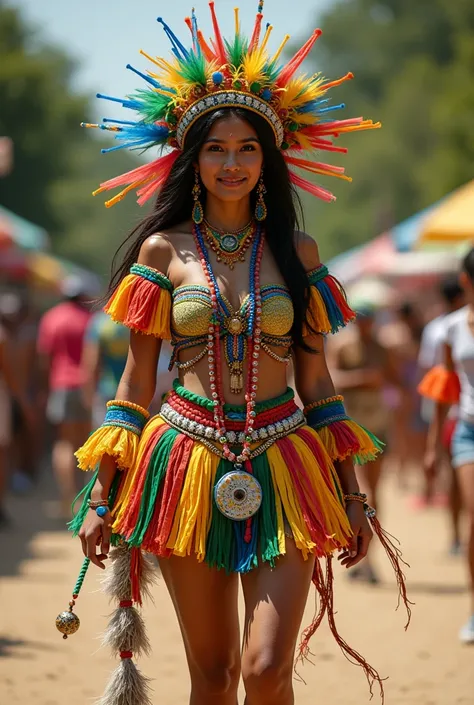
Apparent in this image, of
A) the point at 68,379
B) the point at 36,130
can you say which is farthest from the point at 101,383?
the point at 36,130

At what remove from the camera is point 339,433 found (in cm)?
429

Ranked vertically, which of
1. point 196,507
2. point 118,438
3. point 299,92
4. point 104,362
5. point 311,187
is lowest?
point 196,507

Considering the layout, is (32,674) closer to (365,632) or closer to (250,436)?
(365,632)

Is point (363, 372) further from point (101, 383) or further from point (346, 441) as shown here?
point (346, 441)

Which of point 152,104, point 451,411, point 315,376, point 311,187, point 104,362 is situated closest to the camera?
point 315,376

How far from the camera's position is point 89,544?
13.5 ft

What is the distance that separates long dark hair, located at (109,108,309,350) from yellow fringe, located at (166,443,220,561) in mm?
568

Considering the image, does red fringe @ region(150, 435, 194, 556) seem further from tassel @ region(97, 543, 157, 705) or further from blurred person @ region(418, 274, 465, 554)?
blurred person @ region(418, 274, 465, 554)

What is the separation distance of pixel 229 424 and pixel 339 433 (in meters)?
0.40

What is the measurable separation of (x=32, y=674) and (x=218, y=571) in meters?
2.46

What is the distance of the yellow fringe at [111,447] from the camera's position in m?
4.13

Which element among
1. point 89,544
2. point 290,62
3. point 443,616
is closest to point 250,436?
point 89,544

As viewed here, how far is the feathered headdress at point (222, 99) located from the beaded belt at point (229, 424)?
84 centimetres

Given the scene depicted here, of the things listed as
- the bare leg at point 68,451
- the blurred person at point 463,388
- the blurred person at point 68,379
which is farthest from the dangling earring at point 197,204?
the bare leg at point 68,451
